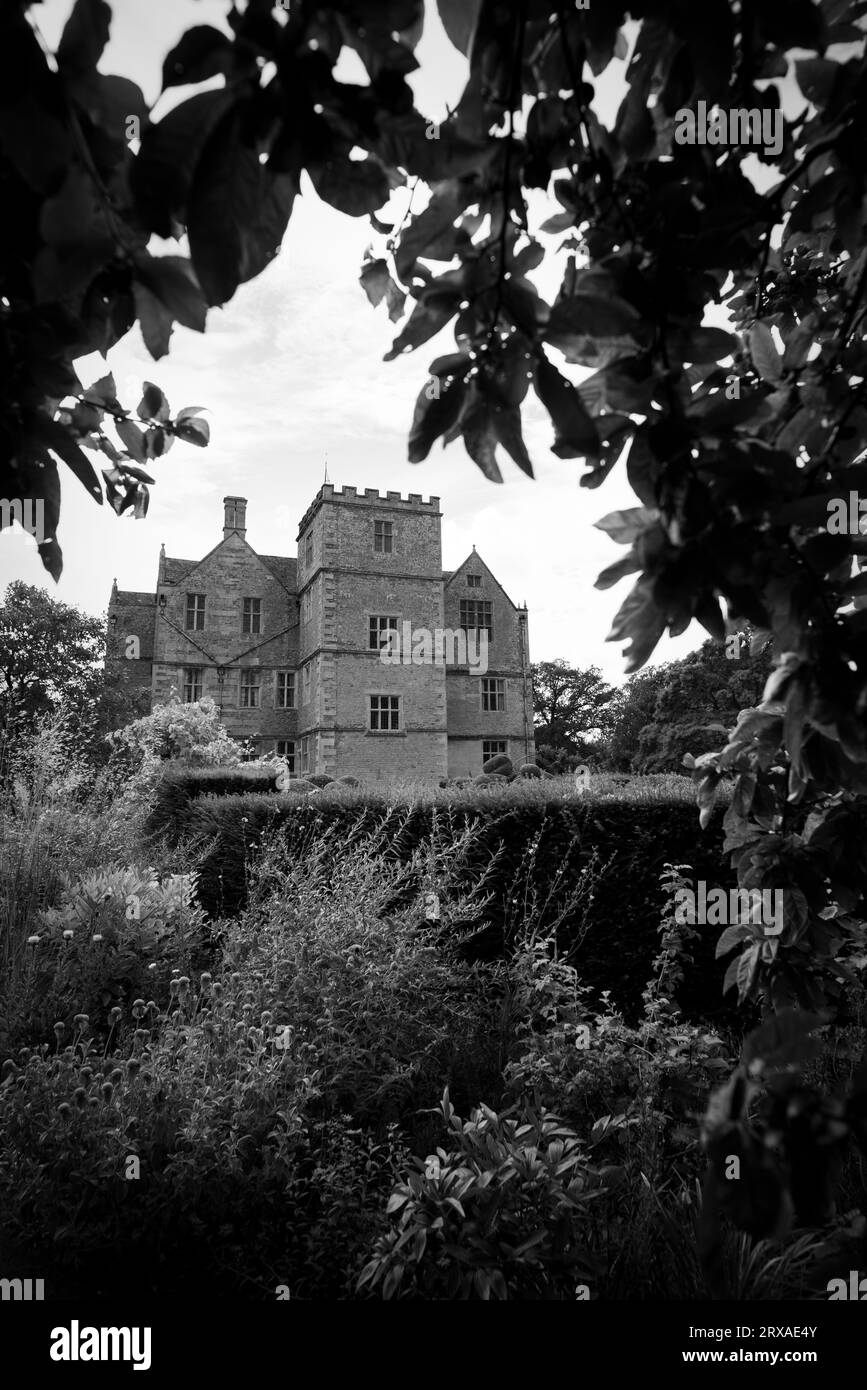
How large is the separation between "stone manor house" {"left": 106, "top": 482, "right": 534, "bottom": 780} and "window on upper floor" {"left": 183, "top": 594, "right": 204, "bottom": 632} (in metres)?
0.05

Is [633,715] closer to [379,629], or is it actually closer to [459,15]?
[379,629]

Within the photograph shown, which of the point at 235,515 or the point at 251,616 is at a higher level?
the point at 235,515

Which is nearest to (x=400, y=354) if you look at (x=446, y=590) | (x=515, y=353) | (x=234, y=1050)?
(x=515, y=353)

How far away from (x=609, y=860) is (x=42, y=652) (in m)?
29.1

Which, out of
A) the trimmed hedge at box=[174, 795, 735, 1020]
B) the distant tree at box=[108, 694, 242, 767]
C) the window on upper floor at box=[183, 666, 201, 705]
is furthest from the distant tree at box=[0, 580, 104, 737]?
the trimmed hedge at box=[174, 795, 735, 1020]

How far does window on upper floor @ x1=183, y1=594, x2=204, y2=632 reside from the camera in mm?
30594

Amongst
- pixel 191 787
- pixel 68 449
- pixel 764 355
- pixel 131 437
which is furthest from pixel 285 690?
pixel 68 449

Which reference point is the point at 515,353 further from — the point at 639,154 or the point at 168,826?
the point at 168,826

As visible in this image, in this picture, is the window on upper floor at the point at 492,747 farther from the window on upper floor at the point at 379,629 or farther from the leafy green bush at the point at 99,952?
Result: the leafy green bush at the point at 99,952

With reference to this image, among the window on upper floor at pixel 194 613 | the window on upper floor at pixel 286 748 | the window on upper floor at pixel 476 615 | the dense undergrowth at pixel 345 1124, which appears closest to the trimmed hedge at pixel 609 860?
the dense undergrowth at pixel 345 1124

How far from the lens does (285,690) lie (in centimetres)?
3150

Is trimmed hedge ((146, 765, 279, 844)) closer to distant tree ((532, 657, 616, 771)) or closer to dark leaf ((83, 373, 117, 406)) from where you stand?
dark leaf ((83, 373, 117, 406))

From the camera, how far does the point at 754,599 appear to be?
1.04 m
